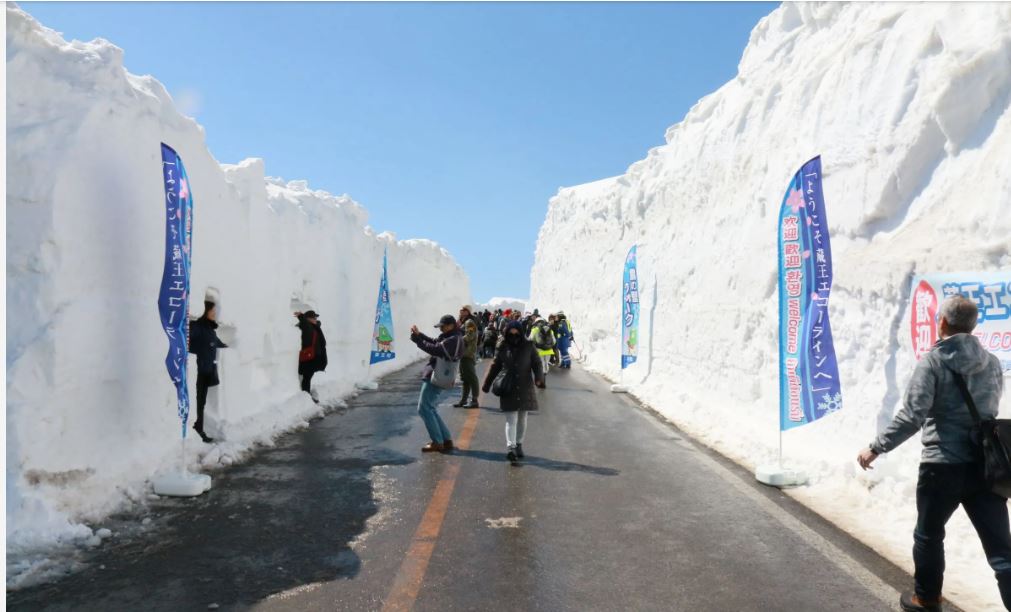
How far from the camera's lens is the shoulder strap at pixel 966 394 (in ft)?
10.6

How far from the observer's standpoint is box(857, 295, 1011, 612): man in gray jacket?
3252 millimetres

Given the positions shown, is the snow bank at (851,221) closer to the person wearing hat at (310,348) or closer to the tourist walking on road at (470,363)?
the tourist walking on road at (470,363)

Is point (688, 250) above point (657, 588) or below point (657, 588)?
above

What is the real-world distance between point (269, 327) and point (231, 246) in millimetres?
2105

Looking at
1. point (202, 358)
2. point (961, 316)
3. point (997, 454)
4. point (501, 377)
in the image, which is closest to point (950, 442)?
point (997, 454)

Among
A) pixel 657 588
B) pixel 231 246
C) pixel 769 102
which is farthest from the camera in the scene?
pixel 769 102

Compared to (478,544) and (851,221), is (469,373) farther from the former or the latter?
(478,544)

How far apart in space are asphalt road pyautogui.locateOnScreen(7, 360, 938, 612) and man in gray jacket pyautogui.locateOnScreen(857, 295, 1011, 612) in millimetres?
486

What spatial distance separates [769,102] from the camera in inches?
512

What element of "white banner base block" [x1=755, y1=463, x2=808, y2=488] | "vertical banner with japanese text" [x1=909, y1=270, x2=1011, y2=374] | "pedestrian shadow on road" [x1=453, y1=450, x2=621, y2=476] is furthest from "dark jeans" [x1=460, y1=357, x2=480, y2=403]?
"vertical banner with japanese text" [x1=909, y1=270, x2=1011, y2=374]

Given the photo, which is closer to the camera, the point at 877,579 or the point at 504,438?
the point at 877,579

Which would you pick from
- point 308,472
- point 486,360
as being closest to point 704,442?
point 308,472

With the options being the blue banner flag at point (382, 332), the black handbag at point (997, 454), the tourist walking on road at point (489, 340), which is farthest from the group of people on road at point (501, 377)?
the tourist walking on road at point (489, 340)

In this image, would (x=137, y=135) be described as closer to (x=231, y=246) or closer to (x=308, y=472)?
(x=231, y=246)
